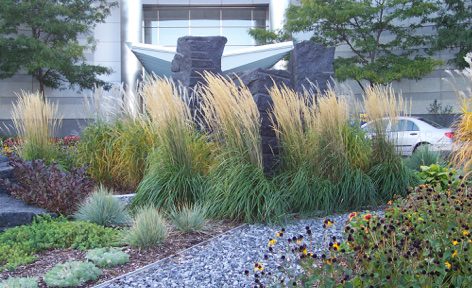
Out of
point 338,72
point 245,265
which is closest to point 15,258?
point 245,265

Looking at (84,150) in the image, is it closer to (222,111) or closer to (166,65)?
(222,111)

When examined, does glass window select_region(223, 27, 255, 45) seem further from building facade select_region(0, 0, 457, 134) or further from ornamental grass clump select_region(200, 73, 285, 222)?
ornamental grass clump select_region(200, 73, 285, 222)

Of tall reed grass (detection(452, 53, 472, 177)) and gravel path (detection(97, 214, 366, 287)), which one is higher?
tall reed grass (detection(452, 53, 472, 177))

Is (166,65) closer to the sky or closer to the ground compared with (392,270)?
closer to the sky

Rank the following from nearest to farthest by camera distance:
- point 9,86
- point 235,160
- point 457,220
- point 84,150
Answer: point 457,220
point 235,160
point 84,150
point 9,86

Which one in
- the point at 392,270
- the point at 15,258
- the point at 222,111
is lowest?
the point at 15,258

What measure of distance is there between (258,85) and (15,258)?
3.63 m

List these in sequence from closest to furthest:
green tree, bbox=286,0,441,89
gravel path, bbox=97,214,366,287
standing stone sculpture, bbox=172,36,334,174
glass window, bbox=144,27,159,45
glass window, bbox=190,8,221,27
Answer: gravel path, bbox=97,214,366,287, standing stone sculpture, bbox=172,36,334,174, green tree, bbox=286,0,441,89, glass window, bbox=144,27,159,45, glass window, bbox=190,8,221,27

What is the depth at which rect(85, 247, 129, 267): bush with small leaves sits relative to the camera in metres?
5.63

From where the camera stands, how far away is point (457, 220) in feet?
16.7

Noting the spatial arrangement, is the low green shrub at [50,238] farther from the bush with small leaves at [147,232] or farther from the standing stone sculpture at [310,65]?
the standing stone sculpture at [310,65]

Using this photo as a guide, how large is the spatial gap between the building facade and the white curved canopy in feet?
23.2

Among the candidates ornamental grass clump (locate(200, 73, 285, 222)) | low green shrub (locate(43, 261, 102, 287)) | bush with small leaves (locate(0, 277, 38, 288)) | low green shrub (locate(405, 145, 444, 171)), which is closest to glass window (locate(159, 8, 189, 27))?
low green shrub (locate(405, 145, 444, 171))

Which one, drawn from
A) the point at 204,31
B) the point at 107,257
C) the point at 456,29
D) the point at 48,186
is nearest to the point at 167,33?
the point at 204,31
